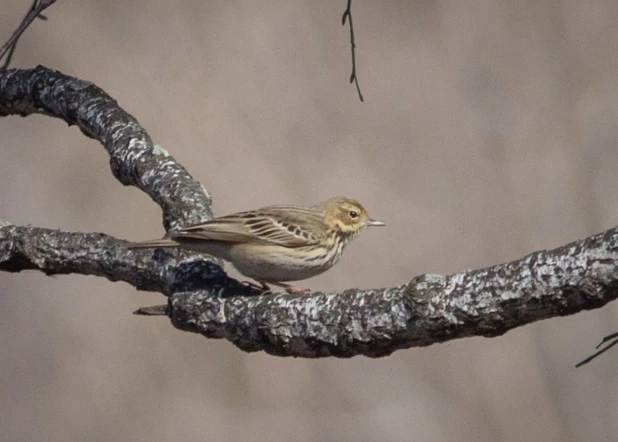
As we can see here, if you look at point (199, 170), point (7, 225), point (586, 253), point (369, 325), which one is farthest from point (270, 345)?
point (199, 170)

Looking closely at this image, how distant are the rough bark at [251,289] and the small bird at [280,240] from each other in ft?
0.59

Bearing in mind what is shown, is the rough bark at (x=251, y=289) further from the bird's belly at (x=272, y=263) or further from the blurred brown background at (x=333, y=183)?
the blurred brown background at (x=333, y=183)

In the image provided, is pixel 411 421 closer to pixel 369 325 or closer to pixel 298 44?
pixel 298 44

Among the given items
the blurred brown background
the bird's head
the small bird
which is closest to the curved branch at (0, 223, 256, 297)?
the small bird

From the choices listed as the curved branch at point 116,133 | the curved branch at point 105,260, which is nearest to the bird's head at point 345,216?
the curved branch at point 116,133

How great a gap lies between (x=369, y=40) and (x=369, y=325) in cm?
737

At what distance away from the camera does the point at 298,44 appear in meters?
10.2

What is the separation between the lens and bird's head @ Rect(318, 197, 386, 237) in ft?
18.2

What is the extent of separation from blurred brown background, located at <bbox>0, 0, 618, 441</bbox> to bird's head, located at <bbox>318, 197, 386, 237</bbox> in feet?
10.0

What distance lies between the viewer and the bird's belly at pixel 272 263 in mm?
4992

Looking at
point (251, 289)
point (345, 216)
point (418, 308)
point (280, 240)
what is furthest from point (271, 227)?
point (418, 308)

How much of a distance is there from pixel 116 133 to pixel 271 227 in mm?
810

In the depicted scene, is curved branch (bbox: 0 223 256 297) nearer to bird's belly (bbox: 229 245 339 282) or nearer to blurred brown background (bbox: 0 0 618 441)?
bird's belly (bbox: 229 245 339 282)

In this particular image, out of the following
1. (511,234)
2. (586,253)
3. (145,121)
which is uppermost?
(145,121)
